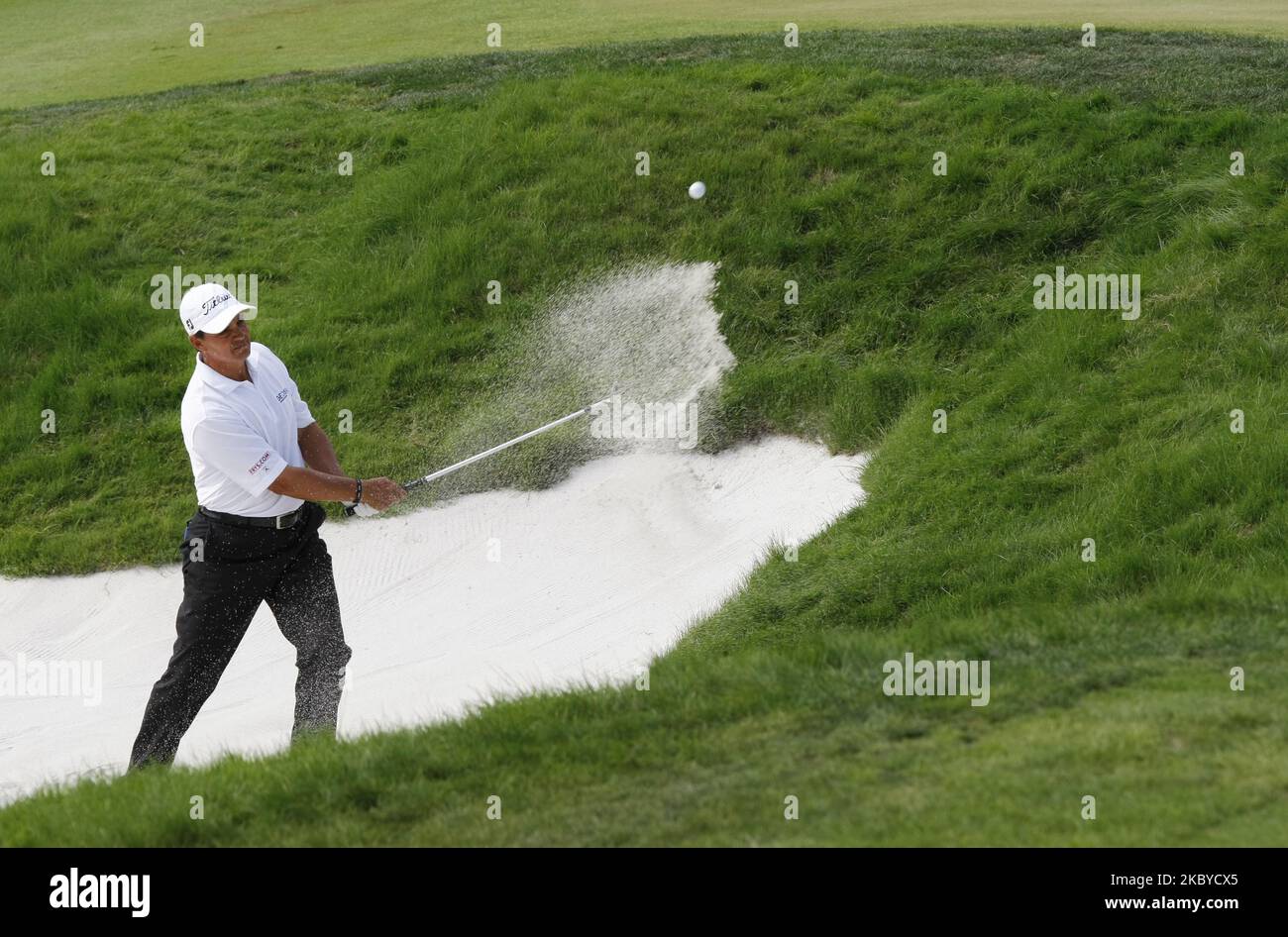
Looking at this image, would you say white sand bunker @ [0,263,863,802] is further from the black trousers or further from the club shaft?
the black trousers

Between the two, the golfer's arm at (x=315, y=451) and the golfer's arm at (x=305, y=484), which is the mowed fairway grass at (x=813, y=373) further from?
the golfer's arm at (x=315, y=451)

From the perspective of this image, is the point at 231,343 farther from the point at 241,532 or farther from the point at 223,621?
the point at 223,621

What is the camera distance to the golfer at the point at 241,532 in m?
6.57

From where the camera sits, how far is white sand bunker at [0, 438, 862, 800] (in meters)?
8.45

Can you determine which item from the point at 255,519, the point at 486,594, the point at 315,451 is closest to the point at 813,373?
the point at 486,594

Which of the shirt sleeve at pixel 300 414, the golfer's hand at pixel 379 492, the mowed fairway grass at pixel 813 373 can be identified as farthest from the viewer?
the shirt sleeve at pixel 300 414

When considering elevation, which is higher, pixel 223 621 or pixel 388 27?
pixel 388 27

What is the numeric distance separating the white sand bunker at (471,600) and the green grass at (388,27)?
8.52m

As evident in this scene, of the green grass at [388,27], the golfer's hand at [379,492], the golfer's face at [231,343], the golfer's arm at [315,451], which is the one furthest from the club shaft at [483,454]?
the green grass at [388,27]

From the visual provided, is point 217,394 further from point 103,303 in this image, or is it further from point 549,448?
point 103,303

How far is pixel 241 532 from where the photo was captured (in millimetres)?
6758

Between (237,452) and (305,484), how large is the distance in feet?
1.15

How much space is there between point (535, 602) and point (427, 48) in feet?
35.0
